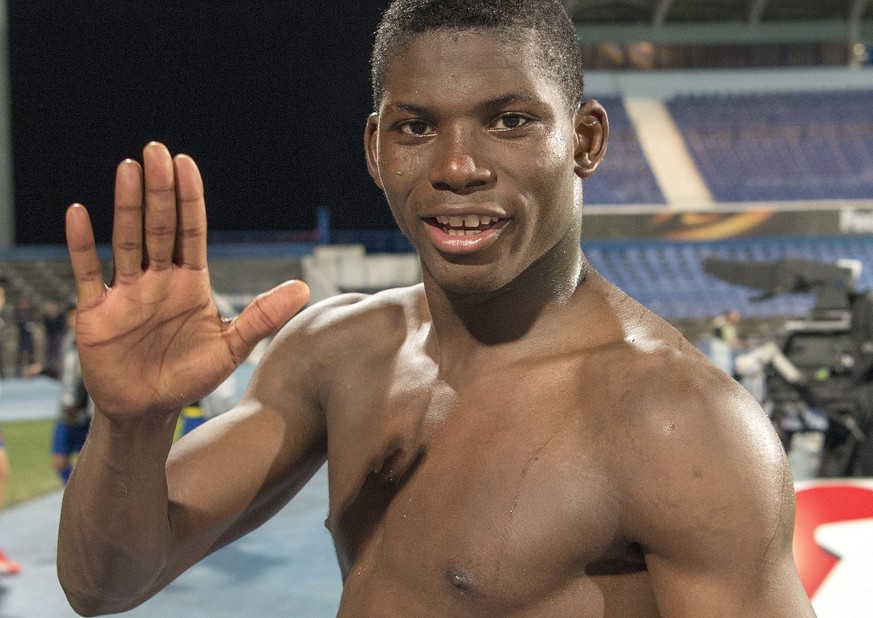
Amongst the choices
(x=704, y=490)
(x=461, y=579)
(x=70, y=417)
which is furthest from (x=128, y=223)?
(x=70, y=417)

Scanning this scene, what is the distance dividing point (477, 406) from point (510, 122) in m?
0.43

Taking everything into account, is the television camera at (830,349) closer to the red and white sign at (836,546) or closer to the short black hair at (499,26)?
the red and white sign at (836,546)

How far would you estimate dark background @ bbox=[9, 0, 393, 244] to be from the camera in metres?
19.2

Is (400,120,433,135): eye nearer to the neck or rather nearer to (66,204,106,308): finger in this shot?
the neck

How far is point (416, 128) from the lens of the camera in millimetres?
1326

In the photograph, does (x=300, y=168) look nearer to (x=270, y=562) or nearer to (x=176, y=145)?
(x=176, y=145)

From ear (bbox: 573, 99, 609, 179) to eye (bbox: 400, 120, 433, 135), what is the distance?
24cm

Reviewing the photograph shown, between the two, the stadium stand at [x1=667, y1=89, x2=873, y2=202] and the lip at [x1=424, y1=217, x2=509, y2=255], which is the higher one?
the lip at [x1=424, y1=217, x2=509, y2=255]

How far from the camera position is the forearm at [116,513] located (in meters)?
1.23

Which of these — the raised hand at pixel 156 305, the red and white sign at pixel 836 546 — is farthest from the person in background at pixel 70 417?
the raised hand at pixel 156 305

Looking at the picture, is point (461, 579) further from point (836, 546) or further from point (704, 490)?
point (836, 546)

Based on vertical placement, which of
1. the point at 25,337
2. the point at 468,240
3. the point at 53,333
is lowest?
the point at 25,337

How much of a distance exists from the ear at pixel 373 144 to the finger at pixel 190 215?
1.10ft

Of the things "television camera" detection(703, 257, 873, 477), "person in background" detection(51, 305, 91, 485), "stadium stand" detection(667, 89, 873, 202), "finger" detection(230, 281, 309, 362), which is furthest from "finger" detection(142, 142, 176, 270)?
"stadium stand" detection(667, 89, 873, 202)
